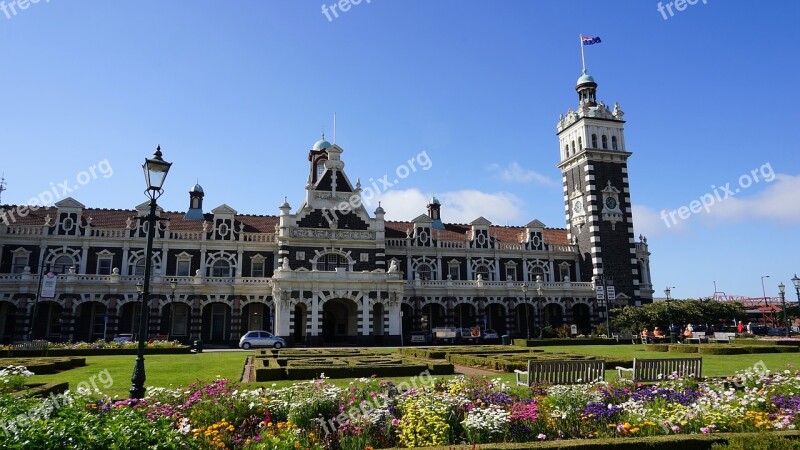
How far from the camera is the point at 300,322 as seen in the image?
50.4m

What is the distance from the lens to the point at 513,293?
189 feet

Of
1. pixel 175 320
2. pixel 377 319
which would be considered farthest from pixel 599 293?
pixel 175 320

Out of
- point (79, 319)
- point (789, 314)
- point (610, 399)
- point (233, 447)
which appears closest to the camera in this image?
point (233, 447)

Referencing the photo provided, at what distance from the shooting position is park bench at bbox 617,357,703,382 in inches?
619

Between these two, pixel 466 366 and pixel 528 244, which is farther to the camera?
pixel 528 244

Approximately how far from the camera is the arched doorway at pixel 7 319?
46.7m

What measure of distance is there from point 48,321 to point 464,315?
39519mm

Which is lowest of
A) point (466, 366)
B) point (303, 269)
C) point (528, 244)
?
point (466, 366)

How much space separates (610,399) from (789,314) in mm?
93098

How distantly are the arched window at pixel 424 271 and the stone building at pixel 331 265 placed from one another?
0.17 meters

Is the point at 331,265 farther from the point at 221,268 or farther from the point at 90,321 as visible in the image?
the point at 90,321

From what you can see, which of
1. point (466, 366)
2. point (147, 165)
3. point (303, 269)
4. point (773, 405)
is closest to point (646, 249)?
point (303, 269)

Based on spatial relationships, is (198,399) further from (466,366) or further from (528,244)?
(528,244)

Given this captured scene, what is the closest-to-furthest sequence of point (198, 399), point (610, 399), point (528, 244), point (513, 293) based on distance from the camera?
point (198, 399) < point (610, 399) < point (513, 293) < point (528, 244)
